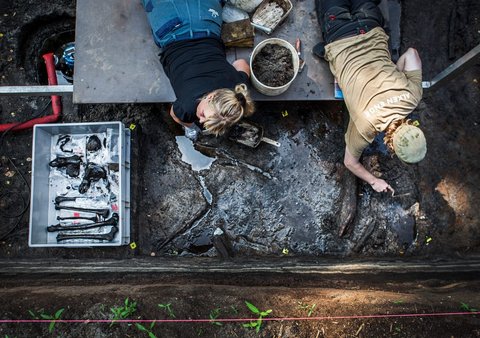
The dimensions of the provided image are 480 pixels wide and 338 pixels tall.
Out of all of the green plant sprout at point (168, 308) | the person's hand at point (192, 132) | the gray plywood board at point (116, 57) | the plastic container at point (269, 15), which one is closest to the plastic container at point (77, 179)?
the gray plywood board at point (116, 57)

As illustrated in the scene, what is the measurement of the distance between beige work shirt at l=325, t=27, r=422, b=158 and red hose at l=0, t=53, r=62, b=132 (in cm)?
278

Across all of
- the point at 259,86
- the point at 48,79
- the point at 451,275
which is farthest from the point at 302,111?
the point at 48,79

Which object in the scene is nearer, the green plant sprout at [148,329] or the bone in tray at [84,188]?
the green plant sprout at [148,329]

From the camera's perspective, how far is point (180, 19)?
3.38 meters

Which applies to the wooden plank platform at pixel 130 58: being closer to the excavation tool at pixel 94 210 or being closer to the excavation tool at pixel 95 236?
the excavation tool at pixel 94 210

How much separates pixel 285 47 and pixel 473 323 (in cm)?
263

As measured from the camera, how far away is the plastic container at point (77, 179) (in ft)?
12.9

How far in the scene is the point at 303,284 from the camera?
11.9ft

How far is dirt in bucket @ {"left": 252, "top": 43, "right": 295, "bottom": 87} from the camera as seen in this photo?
144 inches

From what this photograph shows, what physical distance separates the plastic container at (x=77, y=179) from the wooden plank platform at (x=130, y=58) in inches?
14.8

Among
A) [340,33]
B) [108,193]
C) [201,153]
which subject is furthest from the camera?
[201,153]

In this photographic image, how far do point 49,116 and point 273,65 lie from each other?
2402mm

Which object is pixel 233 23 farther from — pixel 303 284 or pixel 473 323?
pixel 473 323

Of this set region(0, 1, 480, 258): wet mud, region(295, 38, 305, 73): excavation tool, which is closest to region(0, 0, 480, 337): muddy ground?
region(0, 1, 480, 258): wet mud
